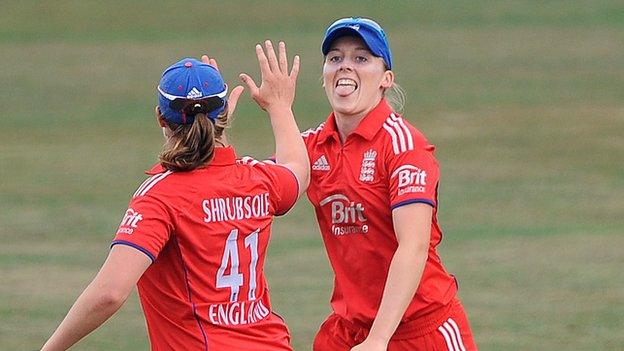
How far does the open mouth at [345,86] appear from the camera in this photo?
16.7 feet

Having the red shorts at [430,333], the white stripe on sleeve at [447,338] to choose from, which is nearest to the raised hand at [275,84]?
the red shorts at [430,333]

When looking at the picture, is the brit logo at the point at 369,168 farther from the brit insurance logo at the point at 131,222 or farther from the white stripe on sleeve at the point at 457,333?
the brit insurance logo at the point at 131,222

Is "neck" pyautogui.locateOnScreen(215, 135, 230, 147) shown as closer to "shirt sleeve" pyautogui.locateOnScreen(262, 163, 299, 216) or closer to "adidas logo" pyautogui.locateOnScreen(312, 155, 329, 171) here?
"shirt sleeve" pyautogui.locateOnScreen(262, 163, 299, 216)

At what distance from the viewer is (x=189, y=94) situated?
456 cm

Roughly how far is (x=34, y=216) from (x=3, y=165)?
3.09 m

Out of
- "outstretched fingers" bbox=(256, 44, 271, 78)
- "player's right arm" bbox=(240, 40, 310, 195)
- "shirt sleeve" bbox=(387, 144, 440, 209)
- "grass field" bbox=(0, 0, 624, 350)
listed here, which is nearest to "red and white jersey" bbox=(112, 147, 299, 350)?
"player's right arm" bbox=(240, 40, 310, 195)

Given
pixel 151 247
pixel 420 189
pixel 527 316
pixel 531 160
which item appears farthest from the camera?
pixel 531 160

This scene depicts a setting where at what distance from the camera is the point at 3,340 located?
28.9 ft

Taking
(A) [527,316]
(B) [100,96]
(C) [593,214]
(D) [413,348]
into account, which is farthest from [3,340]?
(B) [100,96]

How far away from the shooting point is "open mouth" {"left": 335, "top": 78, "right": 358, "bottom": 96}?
5082 mm

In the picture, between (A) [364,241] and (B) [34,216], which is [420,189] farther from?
(B) [34,216]

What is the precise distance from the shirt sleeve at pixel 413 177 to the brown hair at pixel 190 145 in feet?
2.21

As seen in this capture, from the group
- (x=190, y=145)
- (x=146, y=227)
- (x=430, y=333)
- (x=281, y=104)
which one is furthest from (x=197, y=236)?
(x=430, y=333)

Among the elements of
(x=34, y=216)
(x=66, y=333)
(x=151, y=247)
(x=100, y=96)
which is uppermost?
(x=100, y=96)
